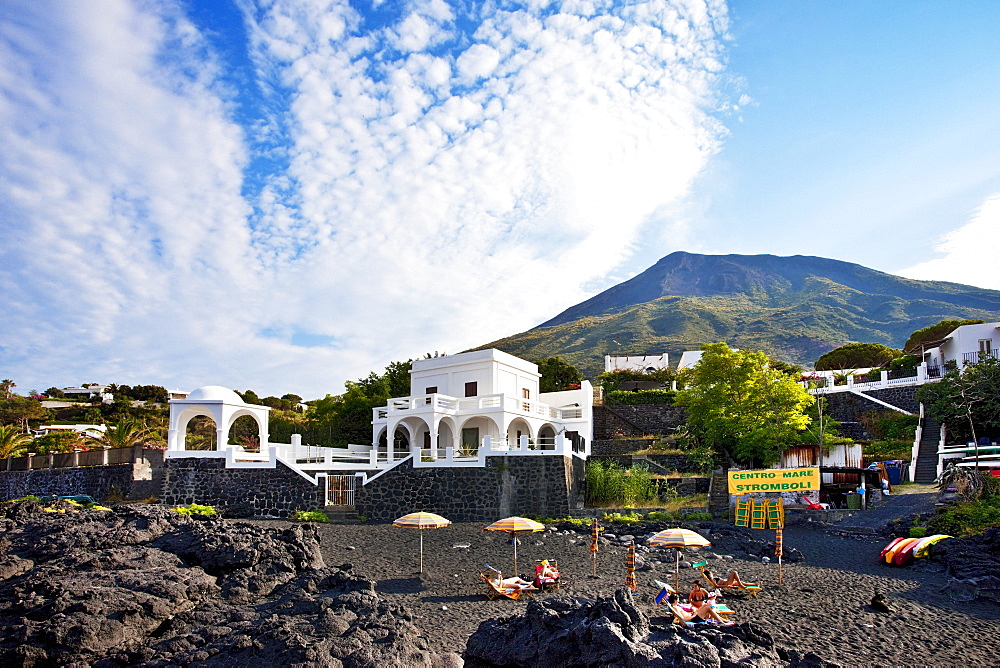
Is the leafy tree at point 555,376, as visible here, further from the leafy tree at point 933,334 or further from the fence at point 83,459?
the fence at point 83,459

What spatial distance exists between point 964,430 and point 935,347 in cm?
1467

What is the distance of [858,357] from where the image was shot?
1907 inches

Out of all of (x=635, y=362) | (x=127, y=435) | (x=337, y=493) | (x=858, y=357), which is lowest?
(x=337, y=493)

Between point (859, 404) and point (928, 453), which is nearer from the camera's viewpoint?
point (928, 453)

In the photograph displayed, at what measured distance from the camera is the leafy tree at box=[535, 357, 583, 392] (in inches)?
1642

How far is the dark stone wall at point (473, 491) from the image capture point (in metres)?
23.4

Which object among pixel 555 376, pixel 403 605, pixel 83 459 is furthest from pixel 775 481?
pixel 83 459

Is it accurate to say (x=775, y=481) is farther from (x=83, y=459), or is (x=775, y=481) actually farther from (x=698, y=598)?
(x=83, y=459)

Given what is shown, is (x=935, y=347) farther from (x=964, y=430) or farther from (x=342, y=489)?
(x=342, y=489)

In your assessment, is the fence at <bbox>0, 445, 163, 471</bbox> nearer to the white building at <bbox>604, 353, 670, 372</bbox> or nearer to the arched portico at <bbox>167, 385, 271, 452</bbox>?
the arched portico at <bbox>167, 385, 271, 452</bbox>

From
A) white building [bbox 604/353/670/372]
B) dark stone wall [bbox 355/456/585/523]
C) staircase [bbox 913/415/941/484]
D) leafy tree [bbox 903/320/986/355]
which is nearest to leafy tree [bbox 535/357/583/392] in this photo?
white building [bbox 604/353/670/372]

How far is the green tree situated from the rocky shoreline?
7574 mm

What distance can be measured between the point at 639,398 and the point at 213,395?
22.8m

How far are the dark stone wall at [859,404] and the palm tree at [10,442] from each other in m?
39.8
